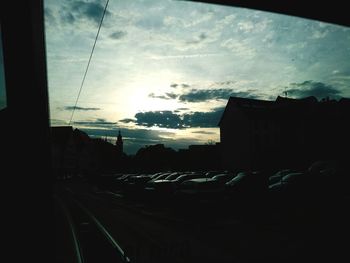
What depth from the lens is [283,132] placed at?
165ft

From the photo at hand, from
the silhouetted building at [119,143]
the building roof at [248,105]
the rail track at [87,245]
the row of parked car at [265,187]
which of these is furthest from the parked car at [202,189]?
the silhouetted building at [119,143]

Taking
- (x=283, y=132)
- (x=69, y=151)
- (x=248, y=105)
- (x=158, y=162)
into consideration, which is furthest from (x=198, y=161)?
(x=69, y=151)

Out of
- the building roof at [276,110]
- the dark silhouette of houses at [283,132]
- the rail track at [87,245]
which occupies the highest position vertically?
the building roof at [276,110]

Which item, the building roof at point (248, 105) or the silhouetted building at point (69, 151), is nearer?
the building roof at point (248, 105)

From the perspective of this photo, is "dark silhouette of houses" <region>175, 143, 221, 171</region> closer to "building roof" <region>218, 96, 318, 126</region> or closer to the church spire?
"building roof" <region>218, 96, 318, 126</region>

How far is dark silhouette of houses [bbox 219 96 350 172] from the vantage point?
4591cm

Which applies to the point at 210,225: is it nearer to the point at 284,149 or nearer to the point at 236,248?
the point at 236,248

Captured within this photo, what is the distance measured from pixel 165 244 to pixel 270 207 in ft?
23.5

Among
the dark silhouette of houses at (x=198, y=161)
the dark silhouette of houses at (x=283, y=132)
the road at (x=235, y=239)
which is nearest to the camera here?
the road at (x=235, y=239)

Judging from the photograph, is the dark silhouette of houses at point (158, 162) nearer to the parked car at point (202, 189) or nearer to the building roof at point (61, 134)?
the building roof at point (61, 134)

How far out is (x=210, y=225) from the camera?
472 inches

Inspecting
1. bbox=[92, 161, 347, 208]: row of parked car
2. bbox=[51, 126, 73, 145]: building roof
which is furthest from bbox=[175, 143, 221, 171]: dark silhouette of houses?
bbox=[51, 126, 73, 145]: building roof

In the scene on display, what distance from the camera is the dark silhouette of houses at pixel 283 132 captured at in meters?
45.9

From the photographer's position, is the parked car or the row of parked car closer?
the row of parked car
